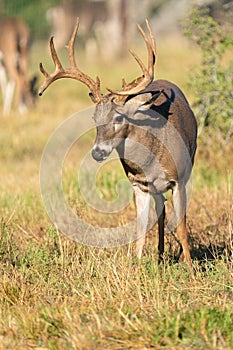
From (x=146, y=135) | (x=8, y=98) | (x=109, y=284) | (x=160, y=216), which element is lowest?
(x=109, y=284)

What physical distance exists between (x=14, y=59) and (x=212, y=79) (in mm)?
10983

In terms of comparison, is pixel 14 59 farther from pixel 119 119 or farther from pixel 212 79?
pixel 119 119

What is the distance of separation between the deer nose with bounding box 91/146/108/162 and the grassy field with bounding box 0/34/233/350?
694mm

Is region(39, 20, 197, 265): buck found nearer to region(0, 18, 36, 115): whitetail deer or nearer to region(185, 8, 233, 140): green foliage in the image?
region(185, 8, 233, 140): green foliage

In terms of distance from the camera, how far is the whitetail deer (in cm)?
1992

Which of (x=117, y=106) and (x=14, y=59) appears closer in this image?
(x=117, y=106)

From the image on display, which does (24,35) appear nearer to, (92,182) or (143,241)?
(92,182)

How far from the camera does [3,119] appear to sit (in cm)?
1758

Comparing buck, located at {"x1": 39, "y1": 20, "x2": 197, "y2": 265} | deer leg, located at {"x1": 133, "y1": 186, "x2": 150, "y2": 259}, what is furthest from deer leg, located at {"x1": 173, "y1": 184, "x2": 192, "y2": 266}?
deer leg, located at {"x1": 133, "y1": 186, "x2": 150, "y2": 259}

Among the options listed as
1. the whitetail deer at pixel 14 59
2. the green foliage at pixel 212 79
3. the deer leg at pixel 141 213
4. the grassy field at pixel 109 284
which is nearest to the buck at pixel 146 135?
the deer leg at pixel 141 213

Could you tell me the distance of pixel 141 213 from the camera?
279 inches

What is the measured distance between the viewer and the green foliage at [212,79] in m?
9.99

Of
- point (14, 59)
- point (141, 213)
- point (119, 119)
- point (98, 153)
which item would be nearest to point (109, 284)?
point (98, 153)

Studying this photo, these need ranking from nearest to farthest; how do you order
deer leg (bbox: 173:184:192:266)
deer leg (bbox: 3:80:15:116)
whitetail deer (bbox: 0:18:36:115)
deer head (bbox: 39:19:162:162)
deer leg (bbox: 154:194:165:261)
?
deer head (bbox: 39:19:162:162) → deer leg (bbox: 173:184:192:266) → deer leg (bbox: 154:194:165:261) → deer leg (bbox: 3:80:15:116) → whitetail deer (bbox: 0:18:36:115)
